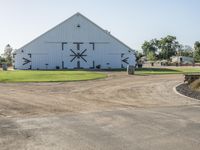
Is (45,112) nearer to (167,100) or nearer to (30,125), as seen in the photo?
(30,125)

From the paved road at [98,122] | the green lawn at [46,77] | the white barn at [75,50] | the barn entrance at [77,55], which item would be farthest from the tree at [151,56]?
the paved road at [98,122]

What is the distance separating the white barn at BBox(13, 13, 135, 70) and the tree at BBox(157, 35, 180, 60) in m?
91.8

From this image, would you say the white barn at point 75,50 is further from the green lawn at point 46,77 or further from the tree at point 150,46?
the tree at point 150,46

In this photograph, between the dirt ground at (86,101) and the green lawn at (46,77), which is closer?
the dirt ground at (86,101)

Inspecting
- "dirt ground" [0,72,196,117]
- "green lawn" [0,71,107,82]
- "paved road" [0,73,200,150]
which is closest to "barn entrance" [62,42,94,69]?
"green lawn" [0,71,107,82]

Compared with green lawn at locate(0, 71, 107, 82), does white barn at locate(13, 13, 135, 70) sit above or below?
above

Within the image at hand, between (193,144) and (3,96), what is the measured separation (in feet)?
48.0

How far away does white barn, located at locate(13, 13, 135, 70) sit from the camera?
6731 centimetres

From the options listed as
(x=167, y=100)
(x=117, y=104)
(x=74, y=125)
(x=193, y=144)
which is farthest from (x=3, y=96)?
(x=193, y=144)

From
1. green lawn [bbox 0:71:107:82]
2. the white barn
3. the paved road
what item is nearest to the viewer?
the paved road

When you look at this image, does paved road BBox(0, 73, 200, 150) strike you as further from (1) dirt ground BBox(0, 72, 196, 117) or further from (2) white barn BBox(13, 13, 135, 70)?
(2) white barn BBox(13, 13, 135, 70)

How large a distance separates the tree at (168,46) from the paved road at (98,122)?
138 meters

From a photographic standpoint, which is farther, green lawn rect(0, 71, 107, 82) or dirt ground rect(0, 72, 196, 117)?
green lawn rect(0, 71, 107, 82)

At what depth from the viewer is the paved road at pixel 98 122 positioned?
1097 centimetres
